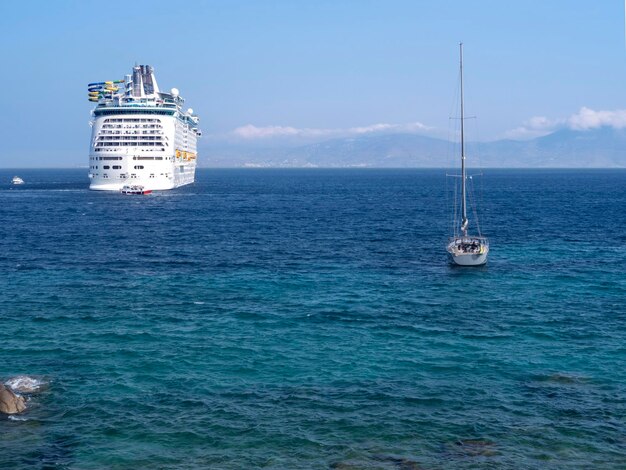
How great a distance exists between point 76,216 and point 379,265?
198 ft

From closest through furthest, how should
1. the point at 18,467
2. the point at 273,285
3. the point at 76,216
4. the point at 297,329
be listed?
the point at 18,467, the point at 297,329, the point at 273,285, the point at 76,216

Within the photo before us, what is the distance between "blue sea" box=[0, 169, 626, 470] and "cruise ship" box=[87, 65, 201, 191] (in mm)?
68689

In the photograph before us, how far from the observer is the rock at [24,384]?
3228 cm

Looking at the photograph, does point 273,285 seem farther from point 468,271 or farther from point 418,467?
point 418,467

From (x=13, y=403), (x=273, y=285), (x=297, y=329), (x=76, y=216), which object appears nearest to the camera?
(x=13, y=403)

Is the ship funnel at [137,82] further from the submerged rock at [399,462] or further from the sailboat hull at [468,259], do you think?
the submerged rock at [399,462]

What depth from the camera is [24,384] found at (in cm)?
3291

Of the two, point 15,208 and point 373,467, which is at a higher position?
point 15,208

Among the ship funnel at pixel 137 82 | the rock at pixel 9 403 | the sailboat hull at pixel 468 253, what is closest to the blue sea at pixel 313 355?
the rock at pixel 9 403

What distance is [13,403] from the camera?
97.3 ft

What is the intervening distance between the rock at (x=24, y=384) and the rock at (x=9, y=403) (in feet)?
7.18

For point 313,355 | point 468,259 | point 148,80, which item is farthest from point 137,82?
point 313,355

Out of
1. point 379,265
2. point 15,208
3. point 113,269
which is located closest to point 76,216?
point 15,208

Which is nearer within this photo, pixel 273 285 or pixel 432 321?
pixel 432 321
